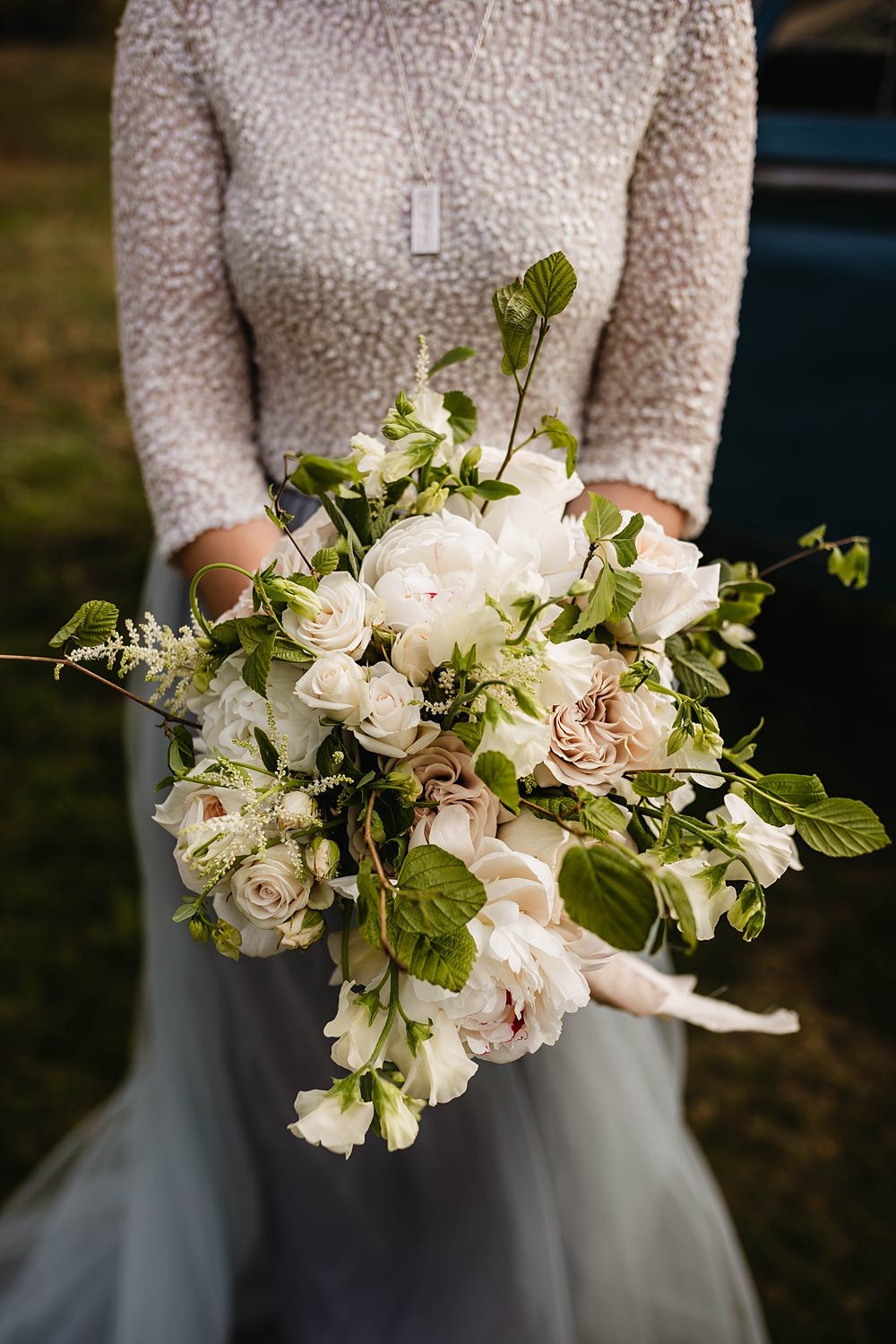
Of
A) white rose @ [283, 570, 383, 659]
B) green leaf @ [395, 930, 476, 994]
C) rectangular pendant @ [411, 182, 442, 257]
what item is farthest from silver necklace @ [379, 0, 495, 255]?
green leaf @ [395, 930, 476, 994]

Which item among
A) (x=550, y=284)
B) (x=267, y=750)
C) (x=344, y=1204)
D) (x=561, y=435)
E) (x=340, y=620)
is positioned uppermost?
(x=550, y=284)

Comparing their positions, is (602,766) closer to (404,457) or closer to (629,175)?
(404,457)

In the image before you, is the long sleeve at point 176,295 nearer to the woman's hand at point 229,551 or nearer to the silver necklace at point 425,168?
the woman's hand at point 229,551

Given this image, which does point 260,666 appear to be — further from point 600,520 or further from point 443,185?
point 443,185

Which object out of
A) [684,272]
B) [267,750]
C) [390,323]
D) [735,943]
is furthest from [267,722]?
[735,943]

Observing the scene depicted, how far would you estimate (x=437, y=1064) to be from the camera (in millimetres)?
764

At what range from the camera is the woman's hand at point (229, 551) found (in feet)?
4.04

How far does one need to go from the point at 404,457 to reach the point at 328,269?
1.46 feet

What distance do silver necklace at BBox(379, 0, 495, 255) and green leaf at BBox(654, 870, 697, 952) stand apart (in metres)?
0.74

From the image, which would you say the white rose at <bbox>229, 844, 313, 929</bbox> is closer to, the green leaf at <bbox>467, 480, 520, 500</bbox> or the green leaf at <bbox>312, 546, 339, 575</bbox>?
the green leaf at <bbox>312, 546, 339, 575</bbox>

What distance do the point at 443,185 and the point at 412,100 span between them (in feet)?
0.31

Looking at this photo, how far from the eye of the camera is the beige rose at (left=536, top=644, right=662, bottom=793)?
792mm

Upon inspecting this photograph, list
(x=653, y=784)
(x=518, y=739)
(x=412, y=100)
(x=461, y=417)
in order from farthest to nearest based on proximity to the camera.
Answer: (x=412, y=100)
(x=461, y=417)
(x=653, y=784)
(x=518, y=739)

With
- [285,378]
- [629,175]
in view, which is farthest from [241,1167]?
[629,175]
